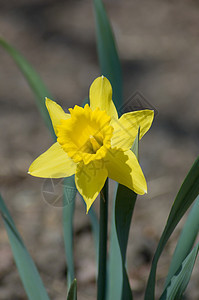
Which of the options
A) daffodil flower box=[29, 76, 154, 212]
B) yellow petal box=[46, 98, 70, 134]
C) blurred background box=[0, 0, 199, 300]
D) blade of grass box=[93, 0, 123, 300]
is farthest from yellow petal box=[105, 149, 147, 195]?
blurred background box=[0, 0, 199, 300]

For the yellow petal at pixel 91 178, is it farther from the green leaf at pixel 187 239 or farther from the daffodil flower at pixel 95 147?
the green leaf at pixel 187 239

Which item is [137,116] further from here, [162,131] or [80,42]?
[80,42]

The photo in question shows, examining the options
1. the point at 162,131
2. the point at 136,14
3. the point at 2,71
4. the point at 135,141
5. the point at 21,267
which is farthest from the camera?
the point at 136,14

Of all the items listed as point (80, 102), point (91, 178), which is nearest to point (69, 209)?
point (91, 178)

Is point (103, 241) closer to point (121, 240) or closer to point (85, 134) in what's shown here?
point (121, 240)

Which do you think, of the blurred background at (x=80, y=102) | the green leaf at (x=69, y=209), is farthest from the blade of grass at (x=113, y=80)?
the blurred background at (x=80, y=102)

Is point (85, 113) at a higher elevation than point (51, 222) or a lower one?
higher

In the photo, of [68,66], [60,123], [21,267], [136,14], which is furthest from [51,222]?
[136,14]
